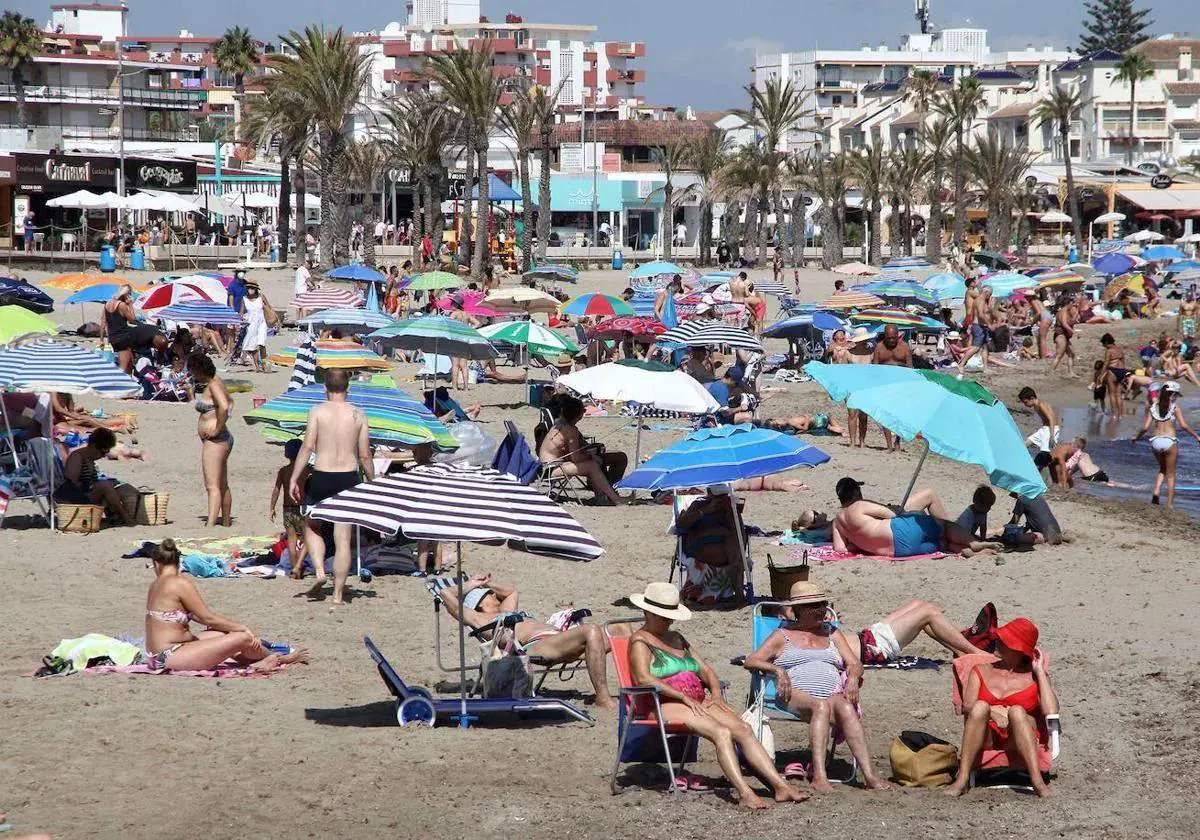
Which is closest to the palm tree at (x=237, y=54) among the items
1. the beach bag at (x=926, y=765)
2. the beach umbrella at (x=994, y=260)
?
the beach umbrella at (x=994, y=260)

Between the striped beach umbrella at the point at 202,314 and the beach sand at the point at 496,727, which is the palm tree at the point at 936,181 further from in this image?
the beach sand at the point at 496,727

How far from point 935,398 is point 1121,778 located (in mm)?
3962

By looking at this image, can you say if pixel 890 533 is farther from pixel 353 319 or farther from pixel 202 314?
pixel 202 314

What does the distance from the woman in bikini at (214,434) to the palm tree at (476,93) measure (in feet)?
99.9

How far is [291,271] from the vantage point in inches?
1590

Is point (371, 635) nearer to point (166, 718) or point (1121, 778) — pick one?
point (166, 718)

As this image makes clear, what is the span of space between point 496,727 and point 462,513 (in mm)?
1298

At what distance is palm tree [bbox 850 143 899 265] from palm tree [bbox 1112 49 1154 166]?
26986 mm

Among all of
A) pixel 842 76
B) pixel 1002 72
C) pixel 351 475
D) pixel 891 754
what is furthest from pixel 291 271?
pixel 842 76

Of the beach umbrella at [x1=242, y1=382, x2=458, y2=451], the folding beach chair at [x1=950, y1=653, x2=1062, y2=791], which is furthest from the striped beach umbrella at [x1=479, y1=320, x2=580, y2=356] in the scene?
the folding beach chair at [x1=950, y1=653, x2=1062, y2=791]

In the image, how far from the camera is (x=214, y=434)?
11.3 m

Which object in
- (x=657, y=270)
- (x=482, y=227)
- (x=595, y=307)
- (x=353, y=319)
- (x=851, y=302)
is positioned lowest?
(x=353, y=319)

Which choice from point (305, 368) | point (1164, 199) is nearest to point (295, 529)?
point (305, 368)

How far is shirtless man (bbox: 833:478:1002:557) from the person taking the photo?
35.6 feet
